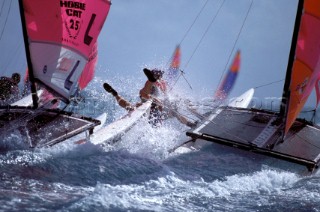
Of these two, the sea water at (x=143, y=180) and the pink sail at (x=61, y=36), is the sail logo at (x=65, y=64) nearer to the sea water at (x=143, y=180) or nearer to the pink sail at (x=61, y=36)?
the pink sail at (x=61, y=36)

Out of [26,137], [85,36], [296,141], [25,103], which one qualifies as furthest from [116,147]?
[25,103]

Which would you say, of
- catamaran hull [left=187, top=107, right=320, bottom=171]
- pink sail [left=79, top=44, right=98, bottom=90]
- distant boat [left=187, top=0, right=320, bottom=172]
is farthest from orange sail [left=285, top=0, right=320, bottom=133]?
pink sail [left=79, top=44, right=98, bottom=90]

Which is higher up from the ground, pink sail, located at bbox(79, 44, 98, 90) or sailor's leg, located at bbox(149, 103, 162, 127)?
pink sail, located at bbox(79, 44, 98, 90)

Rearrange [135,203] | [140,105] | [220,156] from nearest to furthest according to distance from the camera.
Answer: [135,203] → [220,156] → [140,105]

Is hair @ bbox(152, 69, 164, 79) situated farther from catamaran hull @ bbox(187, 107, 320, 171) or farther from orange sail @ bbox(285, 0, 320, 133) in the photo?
orange sail @ bbox(285, 0, 320, 133)

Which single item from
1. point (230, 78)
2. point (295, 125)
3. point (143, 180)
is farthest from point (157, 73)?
point (230, 78)

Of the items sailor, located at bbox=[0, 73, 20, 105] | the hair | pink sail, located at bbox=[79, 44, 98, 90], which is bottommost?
sailor, located at bbox=[0, 73, 20, 105]

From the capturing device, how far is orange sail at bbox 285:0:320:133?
7637 millimetres

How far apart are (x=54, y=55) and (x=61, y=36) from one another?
1.40ft

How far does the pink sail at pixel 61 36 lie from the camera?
7801 millimetres

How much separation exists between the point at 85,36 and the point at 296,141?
17.0ft

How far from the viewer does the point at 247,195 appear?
19.2 feet

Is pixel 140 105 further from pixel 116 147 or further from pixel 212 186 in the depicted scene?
pixel 212 186

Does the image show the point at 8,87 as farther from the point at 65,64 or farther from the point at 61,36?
the point at 61,36
